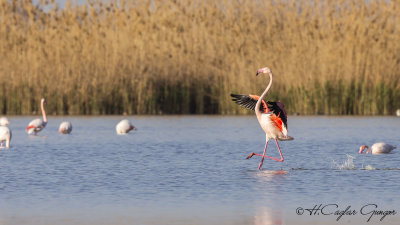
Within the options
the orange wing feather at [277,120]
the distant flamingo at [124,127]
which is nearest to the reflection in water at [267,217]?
the orange wing feather at [277,120]

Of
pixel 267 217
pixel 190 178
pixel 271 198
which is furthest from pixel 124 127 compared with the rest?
pixel 267 217

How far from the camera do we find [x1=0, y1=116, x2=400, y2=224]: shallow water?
7703 mm

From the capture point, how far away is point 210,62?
87.8ft

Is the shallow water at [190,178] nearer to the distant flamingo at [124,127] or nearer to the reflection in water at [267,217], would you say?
the reflection in water at [267,217]

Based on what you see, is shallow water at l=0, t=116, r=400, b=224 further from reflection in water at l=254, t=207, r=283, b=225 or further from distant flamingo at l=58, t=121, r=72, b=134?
distant flamingo at l=58, t=121, r=72, b=134

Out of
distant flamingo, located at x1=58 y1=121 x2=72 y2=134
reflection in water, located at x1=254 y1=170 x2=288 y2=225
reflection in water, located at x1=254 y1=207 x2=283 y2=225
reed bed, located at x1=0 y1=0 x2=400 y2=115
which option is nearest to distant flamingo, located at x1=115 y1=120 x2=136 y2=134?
distant flamingo, located at x1=58 y1=121 x2=72 y2=134

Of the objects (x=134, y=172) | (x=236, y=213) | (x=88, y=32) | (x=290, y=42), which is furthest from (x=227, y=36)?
(x=236, y=213)

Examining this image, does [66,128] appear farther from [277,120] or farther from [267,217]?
[267,217]

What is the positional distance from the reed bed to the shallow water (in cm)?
580

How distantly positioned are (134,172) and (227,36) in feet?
54.3

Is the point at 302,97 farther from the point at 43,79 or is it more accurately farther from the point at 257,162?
the point at 257,162

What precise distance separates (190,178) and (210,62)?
1628cm

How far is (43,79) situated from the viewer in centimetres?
2622

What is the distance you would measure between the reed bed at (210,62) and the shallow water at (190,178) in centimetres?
580
